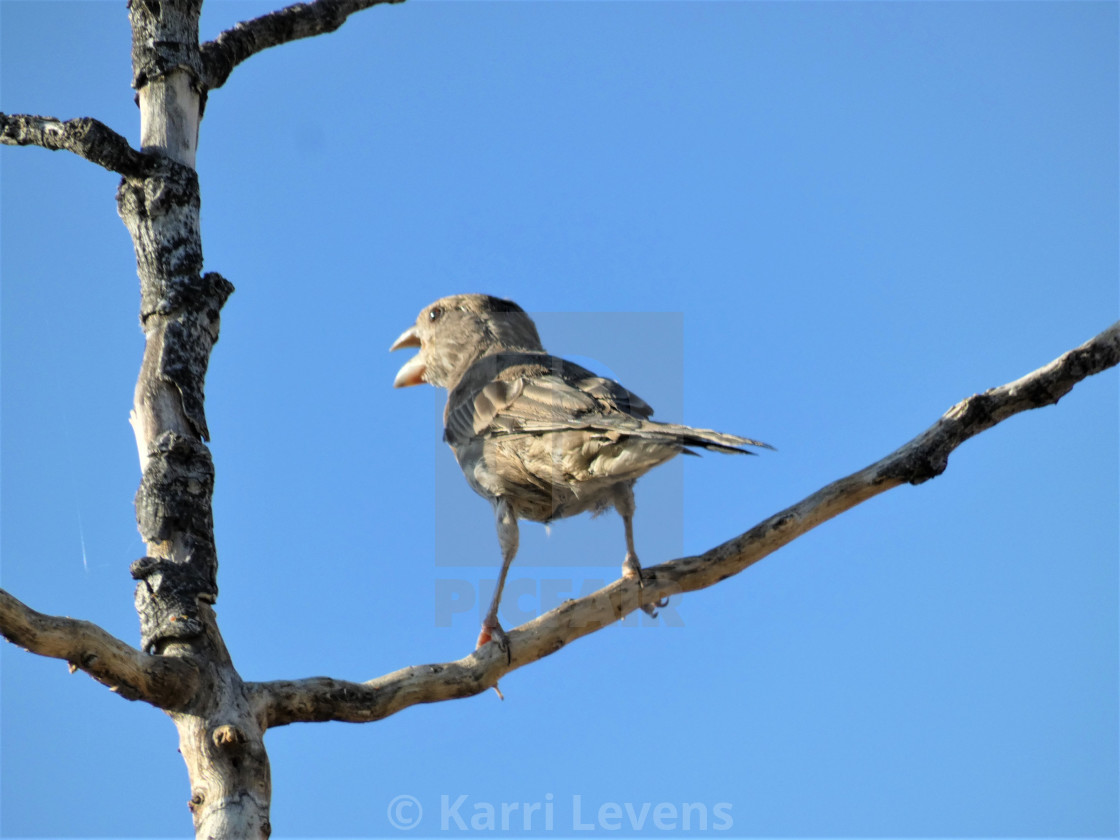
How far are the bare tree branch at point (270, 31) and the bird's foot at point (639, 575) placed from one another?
342cm

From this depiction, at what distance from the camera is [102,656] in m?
3.49

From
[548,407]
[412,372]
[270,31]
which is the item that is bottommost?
[548,407]

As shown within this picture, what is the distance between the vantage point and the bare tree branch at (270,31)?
5473mm

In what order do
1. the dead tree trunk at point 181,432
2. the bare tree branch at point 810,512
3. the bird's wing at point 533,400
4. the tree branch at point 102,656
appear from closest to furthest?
the tree branch at point 102,656
the dead tree trunk at point 181,432
the bare tree branch at point 810,512
the bird's wing at point 533,400

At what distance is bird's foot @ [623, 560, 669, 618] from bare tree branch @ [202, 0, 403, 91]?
342 cm

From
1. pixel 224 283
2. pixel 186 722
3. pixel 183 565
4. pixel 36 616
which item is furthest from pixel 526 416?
pixel 36 616

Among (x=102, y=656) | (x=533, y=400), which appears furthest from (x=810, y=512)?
(x=102, y=656)

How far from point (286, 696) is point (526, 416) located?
2.64 metres

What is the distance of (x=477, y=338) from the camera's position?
26.8ft

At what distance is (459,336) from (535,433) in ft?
7.85

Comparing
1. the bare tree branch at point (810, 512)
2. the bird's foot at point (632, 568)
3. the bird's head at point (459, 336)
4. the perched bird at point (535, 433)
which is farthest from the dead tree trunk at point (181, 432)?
the bird's head at point (459, 336)

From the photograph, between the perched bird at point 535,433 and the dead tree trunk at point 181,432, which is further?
the perched bird at point 535,433

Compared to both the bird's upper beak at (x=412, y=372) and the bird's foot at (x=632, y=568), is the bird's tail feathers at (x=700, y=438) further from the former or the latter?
the bird's upper beak at (x=412, y=372)

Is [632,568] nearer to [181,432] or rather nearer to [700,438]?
[700,438]
